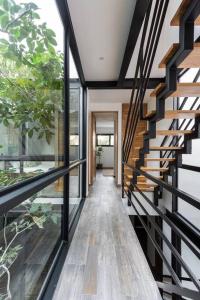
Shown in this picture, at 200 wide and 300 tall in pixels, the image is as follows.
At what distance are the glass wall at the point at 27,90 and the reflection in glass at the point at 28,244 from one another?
0.24 meters

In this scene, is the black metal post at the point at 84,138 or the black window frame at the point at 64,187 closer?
the black window frame at the point at 64,187

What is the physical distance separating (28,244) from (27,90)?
1.06m

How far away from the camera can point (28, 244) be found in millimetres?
1519

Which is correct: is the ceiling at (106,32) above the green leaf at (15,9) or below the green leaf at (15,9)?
above


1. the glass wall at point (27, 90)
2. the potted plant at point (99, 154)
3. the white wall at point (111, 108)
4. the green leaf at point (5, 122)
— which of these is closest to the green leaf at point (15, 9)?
the glass wall at point (27, 90)

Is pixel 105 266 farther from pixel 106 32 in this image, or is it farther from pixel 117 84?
pixel 117 84

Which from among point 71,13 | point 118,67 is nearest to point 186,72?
point 118,67

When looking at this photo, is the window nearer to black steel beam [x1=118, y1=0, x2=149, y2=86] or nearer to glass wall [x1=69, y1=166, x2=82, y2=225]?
glass wall [x1=69, y1=166, x2=82, y2=225]

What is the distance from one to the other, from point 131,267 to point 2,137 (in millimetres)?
1875

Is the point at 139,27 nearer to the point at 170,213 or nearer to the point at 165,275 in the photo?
the point at 170,213

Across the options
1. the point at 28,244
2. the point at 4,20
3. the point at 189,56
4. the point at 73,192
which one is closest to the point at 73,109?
the point at 73,192

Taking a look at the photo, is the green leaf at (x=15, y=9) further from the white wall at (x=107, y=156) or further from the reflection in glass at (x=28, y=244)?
the white wall at (x=107, y=156)

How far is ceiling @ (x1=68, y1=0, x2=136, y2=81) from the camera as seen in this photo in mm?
2375

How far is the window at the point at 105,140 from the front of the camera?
507 inches
